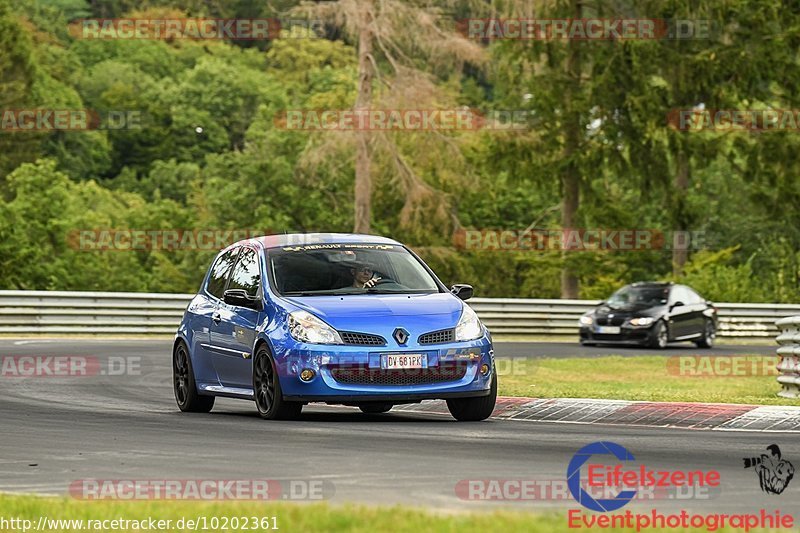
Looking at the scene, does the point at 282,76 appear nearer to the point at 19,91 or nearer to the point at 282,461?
the point at 19,91

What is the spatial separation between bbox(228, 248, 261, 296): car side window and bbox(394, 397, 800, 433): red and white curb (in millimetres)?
2203

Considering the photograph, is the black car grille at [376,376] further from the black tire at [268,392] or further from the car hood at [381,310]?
the black tire at [268,392]

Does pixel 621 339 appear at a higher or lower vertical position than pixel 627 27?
lower

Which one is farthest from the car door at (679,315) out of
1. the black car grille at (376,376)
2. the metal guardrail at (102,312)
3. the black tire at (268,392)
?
the black car grille at (376,376)

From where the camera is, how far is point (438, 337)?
1498cm

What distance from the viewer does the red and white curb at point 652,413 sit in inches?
592

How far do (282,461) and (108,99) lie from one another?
361 ft

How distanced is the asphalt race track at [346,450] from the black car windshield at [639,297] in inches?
786

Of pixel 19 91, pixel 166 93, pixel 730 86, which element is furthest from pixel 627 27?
pixel 166 93

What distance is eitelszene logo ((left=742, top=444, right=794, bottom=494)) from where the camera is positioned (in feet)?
33.4

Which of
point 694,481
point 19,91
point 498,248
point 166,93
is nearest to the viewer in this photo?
point 694,481

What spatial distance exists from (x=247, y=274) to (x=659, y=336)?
20.9 metres

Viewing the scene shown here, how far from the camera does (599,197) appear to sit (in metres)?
52.4

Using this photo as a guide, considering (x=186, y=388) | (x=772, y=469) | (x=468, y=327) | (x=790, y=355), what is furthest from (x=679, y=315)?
(x=772, y=469)
